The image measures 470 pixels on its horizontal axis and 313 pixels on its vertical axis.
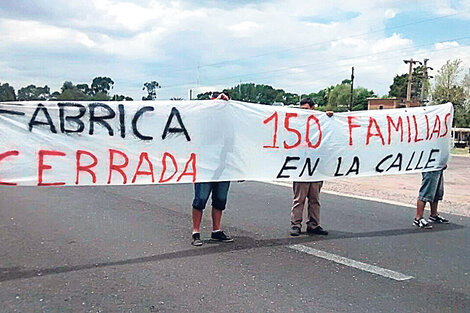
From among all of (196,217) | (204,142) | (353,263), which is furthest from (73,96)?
(353,263)

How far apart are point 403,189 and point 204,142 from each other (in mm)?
7799

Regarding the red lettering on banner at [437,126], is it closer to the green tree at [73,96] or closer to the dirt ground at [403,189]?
the dirt ground at [403,189]

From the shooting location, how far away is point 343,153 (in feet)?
23.3

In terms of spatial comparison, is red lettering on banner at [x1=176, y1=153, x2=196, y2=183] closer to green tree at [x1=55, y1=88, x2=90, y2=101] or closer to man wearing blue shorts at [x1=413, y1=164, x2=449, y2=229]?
green tree at [x1=55, y1=88, x2=90, y2=101]

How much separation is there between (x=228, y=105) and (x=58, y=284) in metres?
2.94

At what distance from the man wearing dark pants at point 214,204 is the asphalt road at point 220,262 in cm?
17

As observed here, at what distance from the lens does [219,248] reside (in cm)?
602

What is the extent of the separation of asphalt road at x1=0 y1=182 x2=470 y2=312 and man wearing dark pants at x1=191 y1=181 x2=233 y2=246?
173 millimetres

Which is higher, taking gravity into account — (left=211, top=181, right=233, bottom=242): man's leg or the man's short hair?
the man's short hair

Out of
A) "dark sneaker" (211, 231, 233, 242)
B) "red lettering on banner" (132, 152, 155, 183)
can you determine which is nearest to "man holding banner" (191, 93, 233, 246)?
"dark sneaker" (211, 231, 233, 242)

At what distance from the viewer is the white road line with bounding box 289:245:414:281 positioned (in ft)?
16.7

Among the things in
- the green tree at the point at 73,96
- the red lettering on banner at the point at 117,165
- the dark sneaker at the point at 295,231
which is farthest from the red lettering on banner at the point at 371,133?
the green tree at the point at 73,96

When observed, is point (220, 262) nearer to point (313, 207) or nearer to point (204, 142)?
point (204, 142)

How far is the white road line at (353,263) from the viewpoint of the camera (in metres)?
5.09
